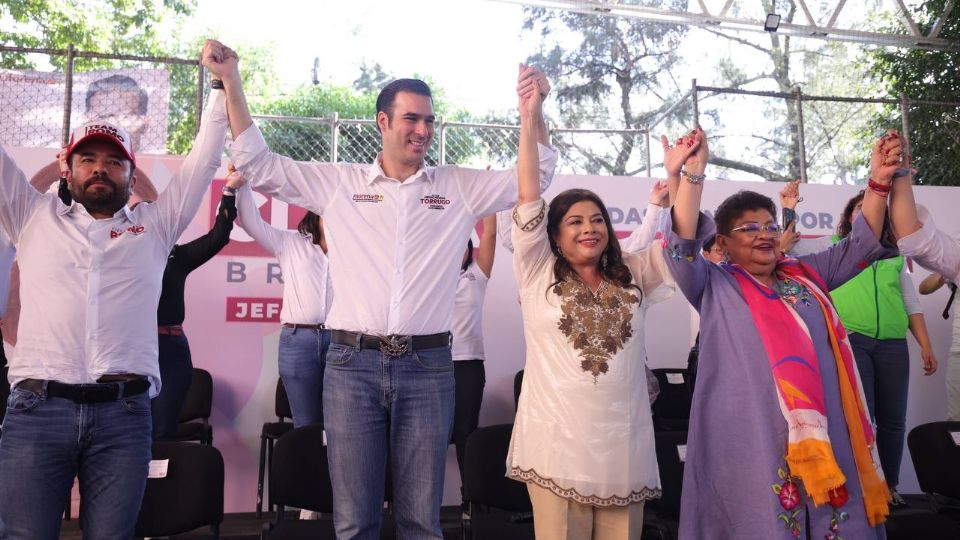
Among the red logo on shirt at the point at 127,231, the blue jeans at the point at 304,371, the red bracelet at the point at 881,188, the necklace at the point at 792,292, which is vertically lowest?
the blue jeans at the point at 304,371

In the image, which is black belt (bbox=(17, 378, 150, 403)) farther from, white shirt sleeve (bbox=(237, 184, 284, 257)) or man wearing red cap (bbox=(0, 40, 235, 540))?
white shirt sleeve (bbox=(237, 184, 284, 257))

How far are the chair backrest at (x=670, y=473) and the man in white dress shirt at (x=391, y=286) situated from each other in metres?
1.15

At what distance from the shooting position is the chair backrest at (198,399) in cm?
459

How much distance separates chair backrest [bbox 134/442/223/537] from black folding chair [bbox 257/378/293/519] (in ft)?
4.72

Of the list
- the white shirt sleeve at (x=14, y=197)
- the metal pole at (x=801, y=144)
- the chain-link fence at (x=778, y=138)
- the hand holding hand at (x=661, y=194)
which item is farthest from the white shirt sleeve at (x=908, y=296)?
the chain-link fence at (x=778, y=138)

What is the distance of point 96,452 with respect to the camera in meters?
2.22

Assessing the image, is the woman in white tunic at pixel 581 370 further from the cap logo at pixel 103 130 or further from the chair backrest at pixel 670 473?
the cap logo at pixel 103 130

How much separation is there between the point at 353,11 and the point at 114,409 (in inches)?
891

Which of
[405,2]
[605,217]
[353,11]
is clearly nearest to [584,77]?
[405,2]

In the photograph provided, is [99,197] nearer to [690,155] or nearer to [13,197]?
[13,197]

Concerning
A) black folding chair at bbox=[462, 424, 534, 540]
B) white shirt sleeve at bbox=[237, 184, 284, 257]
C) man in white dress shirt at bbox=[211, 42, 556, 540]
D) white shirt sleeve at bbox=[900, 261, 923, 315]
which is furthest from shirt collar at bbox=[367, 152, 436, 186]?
white shirt sleeve at bbox=[900, 261, 923, 315]

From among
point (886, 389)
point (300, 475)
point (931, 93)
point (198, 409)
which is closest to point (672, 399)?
point (886, 389)

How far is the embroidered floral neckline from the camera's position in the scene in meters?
2.45

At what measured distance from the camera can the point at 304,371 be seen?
13.6 feet
